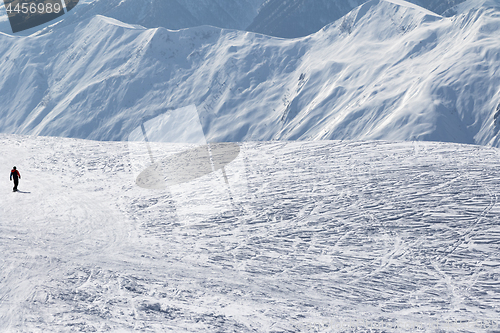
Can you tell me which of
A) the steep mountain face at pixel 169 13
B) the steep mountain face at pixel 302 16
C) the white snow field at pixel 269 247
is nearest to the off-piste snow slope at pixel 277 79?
the white snow field at pixel 269 247

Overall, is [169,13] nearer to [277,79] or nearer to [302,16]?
[302,16]

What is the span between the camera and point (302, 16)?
132 metres

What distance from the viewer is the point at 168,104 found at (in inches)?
1564

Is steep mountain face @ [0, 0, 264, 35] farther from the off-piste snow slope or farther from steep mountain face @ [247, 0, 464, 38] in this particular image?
the off-piste snow slope

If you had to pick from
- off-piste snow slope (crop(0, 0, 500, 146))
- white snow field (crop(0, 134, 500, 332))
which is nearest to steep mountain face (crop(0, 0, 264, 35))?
off-piste snow slope (crop(0, 0, 500, 146))

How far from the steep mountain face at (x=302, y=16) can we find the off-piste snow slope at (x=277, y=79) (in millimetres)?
83017

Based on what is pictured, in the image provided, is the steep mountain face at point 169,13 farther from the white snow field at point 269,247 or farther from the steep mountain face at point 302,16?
the white snow field at point 269,247

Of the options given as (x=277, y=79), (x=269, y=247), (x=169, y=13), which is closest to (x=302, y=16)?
(x=169, y=13)

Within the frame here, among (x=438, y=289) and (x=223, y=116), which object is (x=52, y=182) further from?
(x=223, y=116)

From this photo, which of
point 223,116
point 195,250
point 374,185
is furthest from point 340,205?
point 223,116

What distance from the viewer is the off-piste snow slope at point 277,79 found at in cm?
2703

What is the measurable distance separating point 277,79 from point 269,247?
30.9 m

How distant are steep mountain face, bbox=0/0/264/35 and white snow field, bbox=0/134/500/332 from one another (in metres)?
121

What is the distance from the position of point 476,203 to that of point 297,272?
15.6 ft
